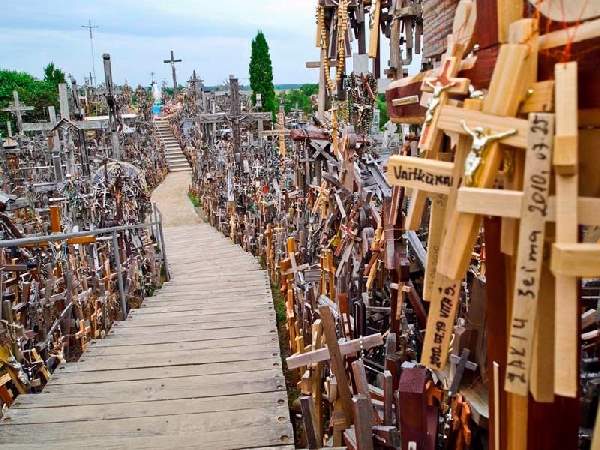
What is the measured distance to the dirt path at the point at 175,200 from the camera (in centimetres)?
1571

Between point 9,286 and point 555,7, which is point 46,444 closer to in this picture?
point 9,286

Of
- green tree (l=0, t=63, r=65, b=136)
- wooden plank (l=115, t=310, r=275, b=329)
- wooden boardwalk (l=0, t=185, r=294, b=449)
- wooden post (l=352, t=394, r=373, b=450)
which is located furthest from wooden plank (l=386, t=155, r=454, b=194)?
green tree (l=0, t=63, r=65, b=136)

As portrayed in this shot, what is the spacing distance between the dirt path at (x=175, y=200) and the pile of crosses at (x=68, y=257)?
2786 millimetres

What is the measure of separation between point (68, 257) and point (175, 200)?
12.6 meters

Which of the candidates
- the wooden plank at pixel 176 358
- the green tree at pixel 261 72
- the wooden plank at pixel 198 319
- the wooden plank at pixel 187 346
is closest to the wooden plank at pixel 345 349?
the wooden plank at pixel 176 358

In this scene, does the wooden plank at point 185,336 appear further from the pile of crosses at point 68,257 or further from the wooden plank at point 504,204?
the wooden plank at point 504,204

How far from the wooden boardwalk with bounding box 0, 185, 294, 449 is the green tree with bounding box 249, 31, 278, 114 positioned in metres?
29.0

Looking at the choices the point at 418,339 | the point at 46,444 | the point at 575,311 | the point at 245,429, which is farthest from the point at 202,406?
the point at 575,311

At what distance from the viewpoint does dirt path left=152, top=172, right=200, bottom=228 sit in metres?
15.7

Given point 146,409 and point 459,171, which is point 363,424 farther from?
point 146,409

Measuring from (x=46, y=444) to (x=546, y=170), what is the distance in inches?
118

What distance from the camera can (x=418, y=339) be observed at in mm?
2697

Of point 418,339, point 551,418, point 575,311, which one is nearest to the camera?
point 575,311

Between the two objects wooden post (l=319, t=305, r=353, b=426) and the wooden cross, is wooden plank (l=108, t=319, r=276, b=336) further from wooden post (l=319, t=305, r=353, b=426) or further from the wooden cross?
the wooden cross
